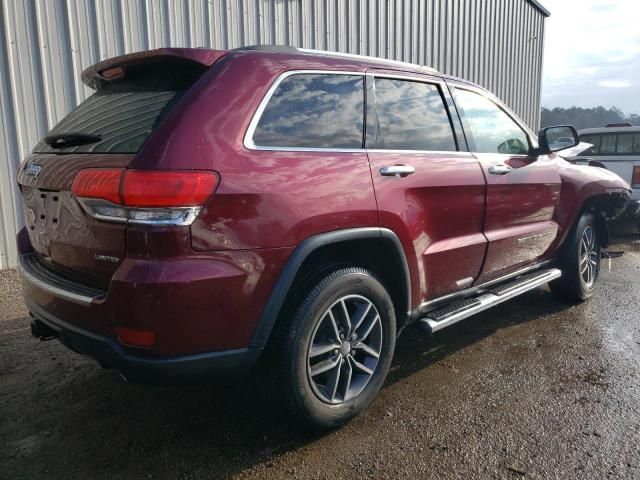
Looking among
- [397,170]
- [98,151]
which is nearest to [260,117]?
[98,151]

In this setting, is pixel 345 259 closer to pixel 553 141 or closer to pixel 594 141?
pixel 553 141

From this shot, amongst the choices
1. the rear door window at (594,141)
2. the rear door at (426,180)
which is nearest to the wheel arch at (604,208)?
the rear door at (426,180)

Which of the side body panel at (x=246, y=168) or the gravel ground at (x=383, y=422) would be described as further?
the gravel ground at (x=383, y=422)

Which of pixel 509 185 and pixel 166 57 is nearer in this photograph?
pixel 166 57

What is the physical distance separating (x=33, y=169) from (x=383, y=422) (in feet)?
7.50

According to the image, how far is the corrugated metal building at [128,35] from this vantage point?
5.00 meters

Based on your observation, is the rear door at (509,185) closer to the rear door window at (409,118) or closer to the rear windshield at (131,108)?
the rear door window at (409,118)

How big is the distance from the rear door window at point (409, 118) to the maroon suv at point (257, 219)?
11 millimetres

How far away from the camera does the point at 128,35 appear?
5613mm

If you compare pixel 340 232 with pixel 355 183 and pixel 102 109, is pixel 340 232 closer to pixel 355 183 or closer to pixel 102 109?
pixel 355 183

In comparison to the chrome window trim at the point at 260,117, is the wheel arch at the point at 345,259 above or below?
below

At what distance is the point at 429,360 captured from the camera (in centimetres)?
352

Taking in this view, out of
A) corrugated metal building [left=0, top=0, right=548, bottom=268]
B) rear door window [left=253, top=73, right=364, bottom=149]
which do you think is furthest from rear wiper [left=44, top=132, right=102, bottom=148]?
corrugated metal building [left=0, top=0, right=548, bottom=268]

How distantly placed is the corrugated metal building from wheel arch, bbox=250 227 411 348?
411cm
